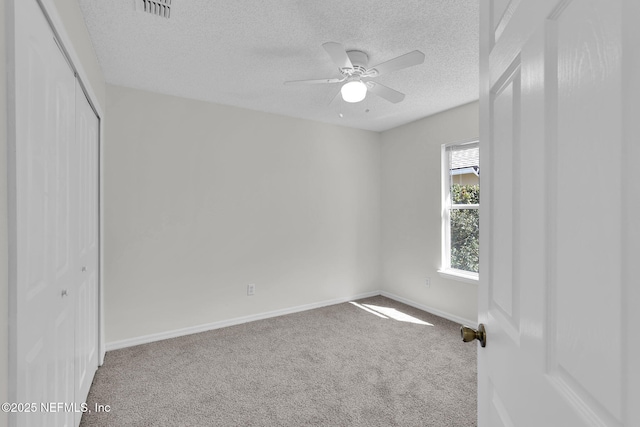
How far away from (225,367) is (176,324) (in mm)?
936

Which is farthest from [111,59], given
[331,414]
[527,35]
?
[331,414]

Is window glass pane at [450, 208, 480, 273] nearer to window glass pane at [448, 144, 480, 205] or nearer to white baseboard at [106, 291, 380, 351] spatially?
window glass pane at [448, 144, 480, 205]

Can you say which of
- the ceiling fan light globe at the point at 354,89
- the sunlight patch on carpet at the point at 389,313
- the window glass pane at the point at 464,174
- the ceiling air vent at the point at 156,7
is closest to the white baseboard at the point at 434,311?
the sunlight patch on carpet at the point at 389,313

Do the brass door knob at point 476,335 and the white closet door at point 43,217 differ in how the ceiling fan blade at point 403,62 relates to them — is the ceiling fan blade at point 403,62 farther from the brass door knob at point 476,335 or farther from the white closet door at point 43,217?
the white closet door at point 43,217

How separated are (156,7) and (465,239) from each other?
11.8ft

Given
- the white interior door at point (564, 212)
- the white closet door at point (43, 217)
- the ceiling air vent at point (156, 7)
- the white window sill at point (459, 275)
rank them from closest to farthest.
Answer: the white interior door at point (564, 212), the white closet door at point (43, 217), the ceiling air vent at point (156, 7), the white window sill at point (459, 275)

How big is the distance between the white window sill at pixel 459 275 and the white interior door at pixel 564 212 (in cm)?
286

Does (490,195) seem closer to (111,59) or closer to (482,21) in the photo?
(482,21)

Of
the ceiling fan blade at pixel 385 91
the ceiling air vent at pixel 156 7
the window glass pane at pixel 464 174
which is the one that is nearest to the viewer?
the ceiling air vent at pixel 156 7

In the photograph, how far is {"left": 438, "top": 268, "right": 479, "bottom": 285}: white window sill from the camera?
3457 millimetres

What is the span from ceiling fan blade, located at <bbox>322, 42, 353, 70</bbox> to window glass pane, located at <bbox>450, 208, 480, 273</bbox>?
2378 millimetres

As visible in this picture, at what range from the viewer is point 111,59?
2.46 m

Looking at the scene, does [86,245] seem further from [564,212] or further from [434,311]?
[434,311]

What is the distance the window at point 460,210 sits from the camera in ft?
11.8
